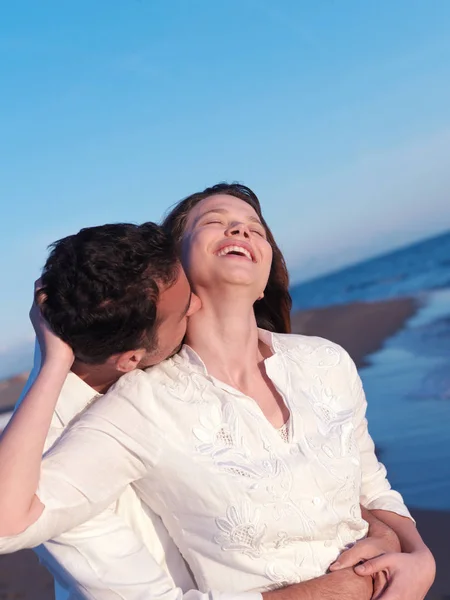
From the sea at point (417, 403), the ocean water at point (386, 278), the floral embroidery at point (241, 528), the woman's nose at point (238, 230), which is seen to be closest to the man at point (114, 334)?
the floral embroidery at point (241, 528)

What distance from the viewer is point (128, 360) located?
2148 millimetres

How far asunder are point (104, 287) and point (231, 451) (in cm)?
57

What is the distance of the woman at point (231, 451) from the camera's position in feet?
6.81

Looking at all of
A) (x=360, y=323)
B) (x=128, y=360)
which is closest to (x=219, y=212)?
(x=128, y=360)

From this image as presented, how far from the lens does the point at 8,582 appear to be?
445cm

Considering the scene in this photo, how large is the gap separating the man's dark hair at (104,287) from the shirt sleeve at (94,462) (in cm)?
15

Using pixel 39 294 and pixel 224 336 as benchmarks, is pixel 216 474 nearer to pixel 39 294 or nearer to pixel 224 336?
pixel 224 336

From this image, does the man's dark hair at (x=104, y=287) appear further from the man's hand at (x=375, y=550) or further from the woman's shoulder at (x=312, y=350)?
the man's hand at (x=375, y=550)

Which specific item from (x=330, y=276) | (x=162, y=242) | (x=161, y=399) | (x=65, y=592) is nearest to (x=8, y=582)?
(x=65, y=592)

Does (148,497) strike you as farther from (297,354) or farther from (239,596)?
(297,354)

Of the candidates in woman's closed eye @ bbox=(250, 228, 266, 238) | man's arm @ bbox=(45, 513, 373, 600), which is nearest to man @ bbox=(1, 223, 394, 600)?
man's arm @ bbox=(45, 513, 373, 600)

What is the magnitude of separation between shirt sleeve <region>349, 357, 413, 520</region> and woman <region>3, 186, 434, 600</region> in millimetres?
18

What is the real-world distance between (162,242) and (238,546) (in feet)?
2.67

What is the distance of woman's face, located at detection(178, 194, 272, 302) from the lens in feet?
7.81
